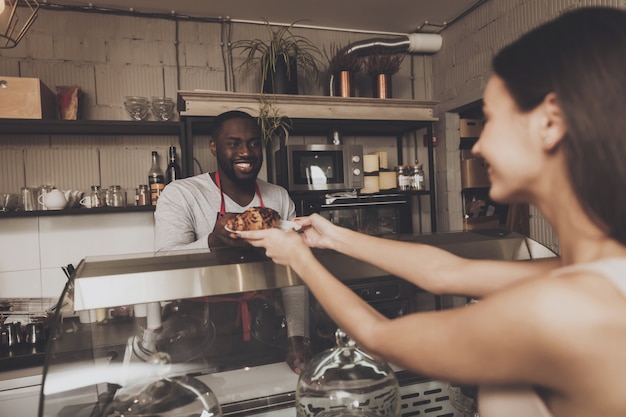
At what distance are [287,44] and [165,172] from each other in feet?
4.16

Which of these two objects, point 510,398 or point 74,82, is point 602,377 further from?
point 74,82

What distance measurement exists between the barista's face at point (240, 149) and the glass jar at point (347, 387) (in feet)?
4.72

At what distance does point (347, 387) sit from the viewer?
882 mm

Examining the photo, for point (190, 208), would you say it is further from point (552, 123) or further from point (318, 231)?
point (552, 123)

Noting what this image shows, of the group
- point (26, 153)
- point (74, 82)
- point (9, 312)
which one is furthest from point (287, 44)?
point (9, 312)

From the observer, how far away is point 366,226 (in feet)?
10.4

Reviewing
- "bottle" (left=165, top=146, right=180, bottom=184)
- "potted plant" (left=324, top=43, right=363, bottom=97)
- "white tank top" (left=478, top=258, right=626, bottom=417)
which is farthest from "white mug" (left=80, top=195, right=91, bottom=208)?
"white tank top" (left=478, top=258, right=626, bottom=417)

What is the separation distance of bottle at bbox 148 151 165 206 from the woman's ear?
2.60 m

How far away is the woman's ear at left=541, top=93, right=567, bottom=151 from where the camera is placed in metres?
0.59

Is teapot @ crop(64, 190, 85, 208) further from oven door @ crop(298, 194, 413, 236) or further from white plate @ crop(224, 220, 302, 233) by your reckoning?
white plate @ crop(224, 220, 302, 233)

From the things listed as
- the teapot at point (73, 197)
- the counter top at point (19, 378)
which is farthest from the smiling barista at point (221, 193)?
the teapot at point (73, 197)

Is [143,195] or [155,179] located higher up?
[155,179]

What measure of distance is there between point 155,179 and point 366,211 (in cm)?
145

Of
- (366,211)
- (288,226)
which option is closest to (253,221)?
(288,226)
